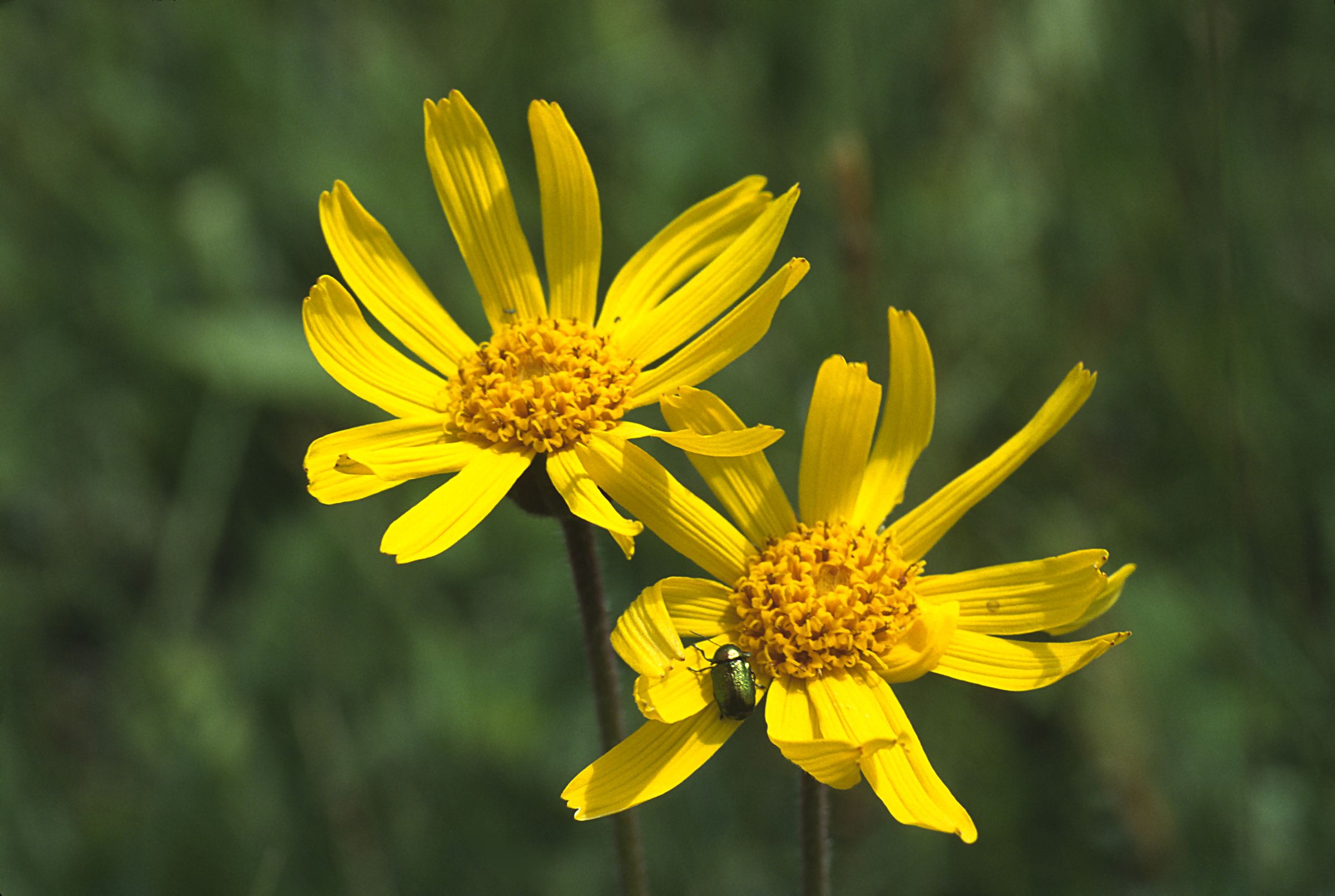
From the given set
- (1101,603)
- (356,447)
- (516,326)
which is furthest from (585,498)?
(1101,603)

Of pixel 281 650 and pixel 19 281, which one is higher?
pixel 19 281

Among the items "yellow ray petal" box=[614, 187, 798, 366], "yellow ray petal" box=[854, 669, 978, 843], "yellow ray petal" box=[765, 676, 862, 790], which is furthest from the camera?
"yellow ray petal" box=[614, 187, 798, 366]

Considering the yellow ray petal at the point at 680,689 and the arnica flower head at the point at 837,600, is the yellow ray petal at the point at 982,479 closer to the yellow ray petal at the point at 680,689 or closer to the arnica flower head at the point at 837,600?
the arnica flower head at the point at 837,600

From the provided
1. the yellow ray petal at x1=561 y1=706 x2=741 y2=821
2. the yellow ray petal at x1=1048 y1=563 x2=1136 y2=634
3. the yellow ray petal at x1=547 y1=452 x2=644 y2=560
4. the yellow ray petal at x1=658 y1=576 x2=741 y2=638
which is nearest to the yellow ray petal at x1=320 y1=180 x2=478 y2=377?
the yellow ray petal at x1=547 y1=452 x2=644 y2=560

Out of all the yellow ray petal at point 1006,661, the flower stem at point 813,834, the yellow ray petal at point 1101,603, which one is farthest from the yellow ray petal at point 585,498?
the yellow ray petal at point 1101,603

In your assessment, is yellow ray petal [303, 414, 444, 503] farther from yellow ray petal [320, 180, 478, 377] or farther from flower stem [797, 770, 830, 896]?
flower stem [797, 770, 830, 896]

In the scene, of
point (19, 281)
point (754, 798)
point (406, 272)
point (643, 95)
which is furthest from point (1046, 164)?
point (19, 281)

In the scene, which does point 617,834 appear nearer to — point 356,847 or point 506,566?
point 356,847
